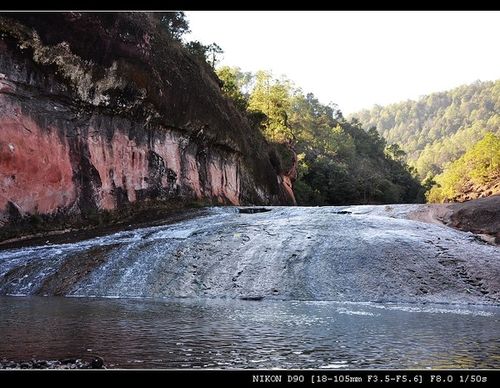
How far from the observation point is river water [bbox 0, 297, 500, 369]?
5.90 meters

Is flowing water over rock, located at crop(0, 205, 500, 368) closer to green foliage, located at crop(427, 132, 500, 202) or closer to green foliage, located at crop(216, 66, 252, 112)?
green foliage, located at crop(216, 66, 252, 112)

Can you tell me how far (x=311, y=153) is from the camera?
231ft

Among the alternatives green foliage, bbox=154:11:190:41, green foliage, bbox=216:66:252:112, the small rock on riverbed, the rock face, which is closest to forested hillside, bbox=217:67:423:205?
green foliage, bbox=216:66:252:112

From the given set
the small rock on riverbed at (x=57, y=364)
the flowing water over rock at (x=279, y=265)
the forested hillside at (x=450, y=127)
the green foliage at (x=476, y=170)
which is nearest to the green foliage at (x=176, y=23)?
the flowing water over rock at (x=279, y=265)

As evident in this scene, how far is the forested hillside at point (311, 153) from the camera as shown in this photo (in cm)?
4922

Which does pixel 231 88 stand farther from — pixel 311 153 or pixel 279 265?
pixel 279 265

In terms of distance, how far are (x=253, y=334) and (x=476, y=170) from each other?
40665 mm

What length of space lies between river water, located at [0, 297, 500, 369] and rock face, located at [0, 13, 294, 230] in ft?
32.0

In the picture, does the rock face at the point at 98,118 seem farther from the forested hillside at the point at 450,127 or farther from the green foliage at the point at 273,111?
the forested hillside at the point at 450,127

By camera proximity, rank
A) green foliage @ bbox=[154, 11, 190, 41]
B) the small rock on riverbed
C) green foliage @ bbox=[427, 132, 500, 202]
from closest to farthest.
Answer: the small rock on riverbed → green foliage @ bbox=[154, 11, 190, 41] → green foliage @ bbox=[427, 132, 500, 202]

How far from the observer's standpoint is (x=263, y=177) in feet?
126

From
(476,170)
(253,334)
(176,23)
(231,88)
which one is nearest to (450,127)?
(476,170)

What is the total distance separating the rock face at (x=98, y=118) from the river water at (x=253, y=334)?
32.0 ft
